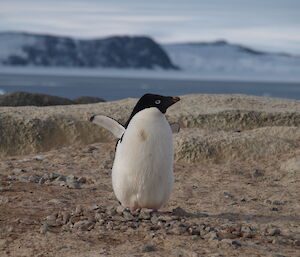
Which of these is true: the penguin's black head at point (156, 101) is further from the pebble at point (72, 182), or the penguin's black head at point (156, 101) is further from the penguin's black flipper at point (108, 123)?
the pebble at point (72, 182)

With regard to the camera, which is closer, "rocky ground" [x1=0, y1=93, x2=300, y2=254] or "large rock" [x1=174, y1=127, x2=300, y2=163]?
"rocky ground" [x1=0, y1=93, x2=300, y2=254]

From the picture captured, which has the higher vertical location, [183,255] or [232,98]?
[232,98]

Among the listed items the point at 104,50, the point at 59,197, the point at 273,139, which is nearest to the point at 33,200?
the point at 59,197

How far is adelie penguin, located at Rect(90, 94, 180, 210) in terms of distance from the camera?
5.62 m

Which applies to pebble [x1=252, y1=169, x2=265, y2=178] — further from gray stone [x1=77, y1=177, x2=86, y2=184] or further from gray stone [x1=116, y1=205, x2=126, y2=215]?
gray stone [x1=116, y1=205, x2=126, y2=215]

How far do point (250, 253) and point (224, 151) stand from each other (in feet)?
13.9

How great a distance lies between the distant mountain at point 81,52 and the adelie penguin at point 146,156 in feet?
471

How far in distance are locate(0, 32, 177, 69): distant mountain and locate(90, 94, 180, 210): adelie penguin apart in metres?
144

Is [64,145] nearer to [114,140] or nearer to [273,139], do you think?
[114,140]

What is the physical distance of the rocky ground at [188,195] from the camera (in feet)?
16.0

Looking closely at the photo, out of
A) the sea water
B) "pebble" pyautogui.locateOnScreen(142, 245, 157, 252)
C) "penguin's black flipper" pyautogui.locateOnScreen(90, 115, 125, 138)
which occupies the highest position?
"penguin's black flipper" pyautogui.locateOnScreen(90, 115, 125, 138)

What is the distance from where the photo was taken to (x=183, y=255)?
4.58 m

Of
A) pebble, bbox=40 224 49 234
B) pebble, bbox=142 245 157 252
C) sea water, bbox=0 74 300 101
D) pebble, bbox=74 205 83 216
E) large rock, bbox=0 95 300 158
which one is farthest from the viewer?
sea water, bbox=0 74 300 101

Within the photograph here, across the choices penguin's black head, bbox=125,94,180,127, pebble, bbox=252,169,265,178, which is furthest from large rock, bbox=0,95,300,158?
penguin's black head, bbox=125,94,180,127
